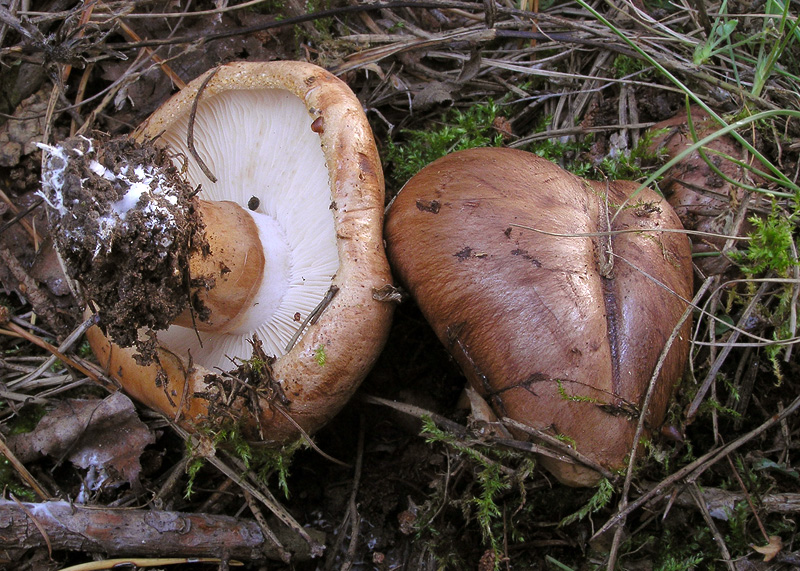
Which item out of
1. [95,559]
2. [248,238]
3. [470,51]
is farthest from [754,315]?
[95,559]

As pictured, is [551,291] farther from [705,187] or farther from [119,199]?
[119,199]

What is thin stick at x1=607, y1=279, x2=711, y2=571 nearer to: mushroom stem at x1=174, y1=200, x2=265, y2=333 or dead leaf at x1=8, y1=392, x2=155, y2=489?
mushroom stem at x1=174, y1=200, x2=265, y2=333

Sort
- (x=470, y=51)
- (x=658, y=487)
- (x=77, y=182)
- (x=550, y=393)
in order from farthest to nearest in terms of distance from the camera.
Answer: (x=470, y=51), (x=658, y=487), (x=550, y=393), (x=77, y=182)

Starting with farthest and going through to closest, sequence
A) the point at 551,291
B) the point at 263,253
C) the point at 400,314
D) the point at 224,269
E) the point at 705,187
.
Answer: the point at 400,314 → the point at 705,187 → the point at 263,253 → the point at 224,269 → the point at 551,291

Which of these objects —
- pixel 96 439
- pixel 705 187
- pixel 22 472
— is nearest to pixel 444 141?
pixel 705 187

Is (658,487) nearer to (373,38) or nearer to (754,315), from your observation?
(754,315)

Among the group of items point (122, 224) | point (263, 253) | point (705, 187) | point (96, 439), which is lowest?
point (96, 439)

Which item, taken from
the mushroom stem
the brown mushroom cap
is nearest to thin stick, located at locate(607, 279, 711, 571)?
the brown mushroom cap
